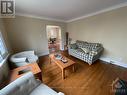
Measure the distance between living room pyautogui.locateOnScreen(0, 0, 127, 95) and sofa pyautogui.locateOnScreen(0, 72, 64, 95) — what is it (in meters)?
0.02

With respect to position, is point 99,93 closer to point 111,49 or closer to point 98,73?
point 98,73

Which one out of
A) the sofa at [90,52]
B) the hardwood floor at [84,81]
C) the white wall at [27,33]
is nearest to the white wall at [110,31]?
the sofa at [90,52]

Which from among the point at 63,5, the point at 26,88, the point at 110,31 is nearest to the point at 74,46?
the point at 110,31

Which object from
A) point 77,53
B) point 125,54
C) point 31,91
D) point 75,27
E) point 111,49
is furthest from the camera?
point 75,27

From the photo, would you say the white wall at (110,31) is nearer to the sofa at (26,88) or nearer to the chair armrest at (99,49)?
the chair armrest at (99,49)

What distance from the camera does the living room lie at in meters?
1.94

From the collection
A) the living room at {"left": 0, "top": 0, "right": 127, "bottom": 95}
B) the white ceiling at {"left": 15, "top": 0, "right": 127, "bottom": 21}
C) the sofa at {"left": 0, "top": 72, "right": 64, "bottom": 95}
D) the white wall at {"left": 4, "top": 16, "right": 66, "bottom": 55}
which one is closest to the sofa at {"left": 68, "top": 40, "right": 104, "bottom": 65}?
the living room at {"left": 0, "top": 0, "right": 127, "bottom": 95}

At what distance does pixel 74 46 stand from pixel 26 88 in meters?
3.41

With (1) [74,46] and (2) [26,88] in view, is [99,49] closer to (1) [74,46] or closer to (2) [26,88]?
(1) [74,46]

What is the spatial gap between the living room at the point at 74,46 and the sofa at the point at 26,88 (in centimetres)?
2

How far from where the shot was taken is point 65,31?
5801 millimetres

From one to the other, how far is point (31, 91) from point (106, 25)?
361 centimetres

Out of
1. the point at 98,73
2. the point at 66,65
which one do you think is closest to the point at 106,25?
the point at 98,73

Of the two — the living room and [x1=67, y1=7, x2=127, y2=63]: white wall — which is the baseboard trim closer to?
the living room
